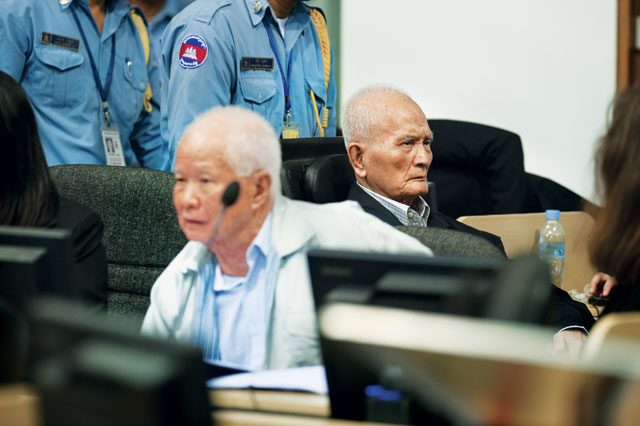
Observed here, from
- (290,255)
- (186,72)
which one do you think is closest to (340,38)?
(186,72)

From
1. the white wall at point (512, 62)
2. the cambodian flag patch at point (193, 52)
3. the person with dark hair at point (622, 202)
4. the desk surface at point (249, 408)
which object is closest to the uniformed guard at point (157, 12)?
the white wall at point (512, 62)

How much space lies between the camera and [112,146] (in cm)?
377

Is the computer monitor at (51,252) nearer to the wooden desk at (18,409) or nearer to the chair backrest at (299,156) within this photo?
the wooden desk at (18,409)

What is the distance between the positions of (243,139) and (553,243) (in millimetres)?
1545

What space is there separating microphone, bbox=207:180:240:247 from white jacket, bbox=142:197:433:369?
91mm

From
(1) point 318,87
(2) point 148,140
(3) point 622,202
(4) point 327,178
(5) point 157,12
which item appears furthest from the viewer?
(5) point 157,12

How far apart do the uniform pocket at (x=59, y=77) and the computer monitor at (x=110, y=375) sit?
2.54 m

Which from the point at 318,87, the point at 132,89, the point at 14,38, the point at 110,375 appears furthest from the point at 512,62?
the point at 110,375

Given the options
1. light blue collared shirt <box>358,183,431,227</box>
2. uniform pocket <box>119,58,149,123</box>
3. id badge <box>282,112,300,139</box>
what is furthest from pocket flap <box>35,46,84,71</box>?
light blue collared shirt <box>358,183,431,227</box>

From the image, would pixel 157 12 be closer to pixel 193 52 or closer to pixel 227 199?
pixel 193 52

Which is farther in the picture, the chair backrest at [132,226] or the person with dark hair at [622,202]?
the chair backrest at [132,226]

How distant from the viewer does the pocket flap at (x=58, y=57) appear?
3.51m

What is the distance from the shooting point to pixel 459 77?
4.97 meters

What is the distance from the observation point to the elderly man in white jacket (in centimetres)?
200
